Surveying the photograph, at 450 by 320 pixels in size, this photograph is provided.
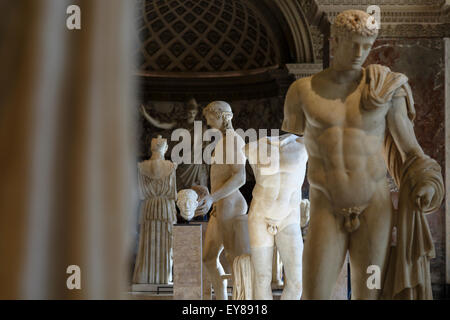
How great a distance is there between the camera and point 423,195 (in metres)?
3.88

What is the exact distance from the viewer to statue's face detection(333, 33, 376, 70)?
4020 mm

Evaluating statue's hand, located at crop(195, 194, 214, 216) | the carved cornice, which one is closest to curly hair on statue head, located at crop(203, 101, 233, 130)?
statue's hand, located at crop(195, 194, 214, 216)

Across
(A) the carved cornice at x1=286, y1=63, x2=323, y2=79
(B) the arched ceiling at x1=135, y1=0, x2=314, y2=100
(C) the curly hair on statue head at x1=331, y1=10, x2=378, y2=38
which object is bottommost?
(C) the curly hair on statue head at x1=331, y1=10, x2=378, y2=38

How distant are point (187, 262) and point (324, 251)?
3.02 metres

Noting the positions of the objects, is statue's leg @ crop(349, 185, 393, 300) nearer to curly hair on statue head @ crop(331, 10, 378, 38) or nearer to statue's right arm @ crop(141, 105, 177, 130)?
curly hair on statue head @ crop(331, 10, 378, 38)

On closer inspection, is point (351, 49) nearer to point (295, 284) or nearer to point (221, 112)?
point (295, 284)

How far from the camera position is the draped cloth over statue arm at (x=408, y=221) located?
3.92 metres

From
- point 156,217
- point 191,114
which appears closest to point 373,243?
point 156,217

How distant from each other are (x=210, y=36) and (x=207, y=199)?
39.3ft

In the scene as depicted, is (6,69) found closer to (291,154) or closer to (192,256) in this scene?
(291,154)

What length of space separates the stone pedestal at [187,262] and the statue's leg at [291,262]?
1200 mm

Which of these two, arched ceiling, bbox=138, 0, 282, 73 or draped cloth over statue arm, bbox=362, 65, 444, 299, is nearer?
draped cloth over statue arm, bbox=362, 65, 444, 299

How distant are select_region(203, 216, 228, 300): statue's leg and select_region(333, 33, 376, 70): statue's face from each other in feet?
10.2
